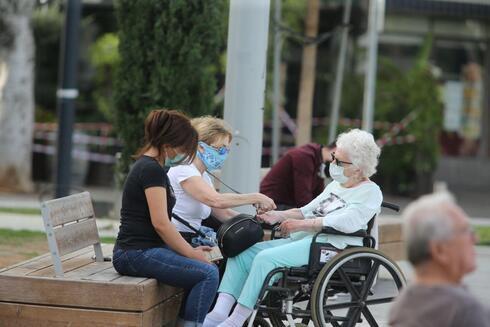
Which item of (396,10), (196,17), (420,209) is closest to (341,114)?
(396,10)

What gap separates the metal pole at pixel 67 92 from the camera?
13.3m

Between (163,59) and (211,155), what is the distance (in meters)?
5.04

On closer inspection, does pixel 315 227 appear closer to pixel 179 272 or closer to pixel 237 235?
pixel 237 235

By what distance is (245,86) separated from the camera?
720 cm

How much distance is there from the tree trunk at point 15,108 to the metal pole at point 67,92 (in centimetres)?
487

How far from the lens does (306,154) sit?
830 centimetres

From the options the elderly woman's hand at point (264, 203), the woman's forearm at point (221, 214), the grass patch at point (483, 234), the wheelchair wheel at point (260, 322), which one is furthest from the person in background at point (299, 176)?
the grass patch at point (483, 234)

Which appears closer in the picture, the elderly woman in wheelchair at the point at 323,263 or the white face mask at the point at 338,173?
the elderly woman in wheelchair at the point at 323,263

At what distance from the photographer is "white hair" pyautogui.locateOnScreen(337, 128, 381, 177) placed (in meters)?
6.22

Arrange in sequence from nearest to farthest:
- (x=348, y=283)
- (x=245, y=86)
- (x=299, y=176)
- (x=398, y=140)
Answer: (x=348, y=283)
(x=245, y=86)
(x=299, y=176)
(x=398, y=140)

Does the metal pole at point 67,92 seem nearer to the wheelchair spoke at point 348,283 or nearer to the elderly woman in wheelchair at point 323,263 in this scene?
the elderly woman in wheelchair at point 323,263

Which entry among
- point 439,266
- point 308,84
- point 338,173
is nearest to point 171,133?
point 338,173

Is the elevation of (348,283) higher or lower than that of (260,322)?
higher

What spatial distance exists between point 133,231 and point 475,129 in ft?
59.8
